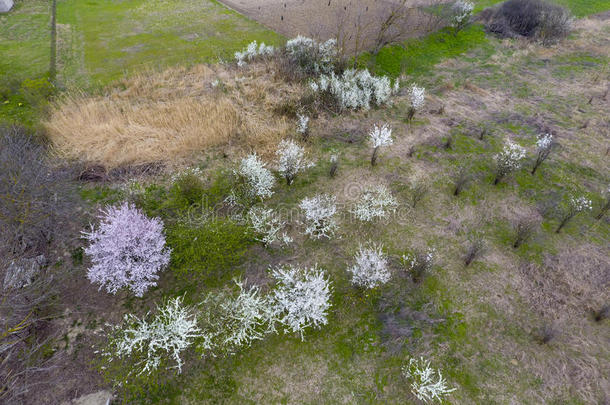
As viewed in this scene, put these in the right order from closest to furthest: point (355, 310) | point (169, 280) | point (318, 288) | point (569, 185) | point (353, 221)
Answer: point (318, 288)
point (355, 310)
point (169, 280)
point (353, 221)
point (569, 185)

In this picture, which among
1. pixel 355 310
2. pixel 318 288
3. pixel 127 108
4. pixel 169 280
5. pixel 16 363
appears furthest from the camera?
pixel 127 108

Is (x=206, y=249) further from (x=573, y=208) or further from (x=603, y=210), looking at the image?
(x=603, y=210)

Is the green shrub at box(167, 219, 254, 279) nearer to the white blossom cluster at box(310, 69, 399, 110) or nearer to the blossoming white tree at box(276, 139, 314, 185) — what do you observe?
the blossoming white tree at box(276, 139, 314, 185)

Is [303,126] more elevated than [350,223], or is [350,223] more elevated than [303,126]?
[303,126]

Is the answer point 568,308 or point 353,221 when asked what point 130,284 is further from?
point 568,308

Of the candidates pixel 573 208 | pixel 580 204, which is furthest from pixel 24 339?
pixel 580 204

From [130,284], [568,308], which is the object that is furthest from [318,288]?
[568,308]
